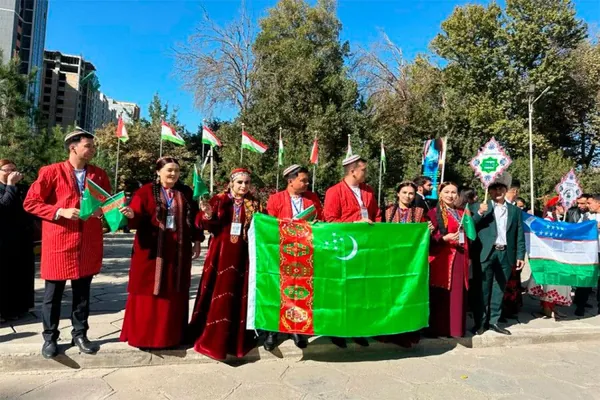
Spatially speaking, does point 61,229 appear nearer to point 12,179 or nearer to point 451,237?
point 12,179

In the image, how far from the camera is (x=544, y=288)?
5551 mm

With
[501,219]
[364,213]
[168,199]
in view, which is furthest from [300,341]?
[501,219]

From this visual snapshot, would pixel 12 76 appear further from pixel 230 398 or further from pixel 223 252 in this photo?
pixel 230 398

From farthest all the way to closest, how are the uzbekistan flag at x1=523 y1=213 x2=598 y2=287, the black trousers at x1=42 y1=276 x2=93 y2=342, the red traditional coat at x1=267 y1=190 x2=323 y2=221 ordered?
the uzbekistan flag at x1=523 y1=213 x2=598 y2=287
the red traditional coat at x1=267 y1=190 x2=323 y2=221
the black trousers at x1=42 y1=276 x2=93 y2=342

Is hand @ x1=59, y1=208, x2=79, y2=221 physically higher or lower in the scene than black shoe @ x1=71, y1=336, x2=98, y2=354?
higher

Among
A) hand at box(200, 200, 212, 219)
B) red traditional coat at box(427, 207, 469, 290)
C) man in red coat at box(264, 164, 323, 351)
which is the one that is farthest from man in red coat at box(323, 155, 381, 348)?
hand at box(200, 200, 212, 219)

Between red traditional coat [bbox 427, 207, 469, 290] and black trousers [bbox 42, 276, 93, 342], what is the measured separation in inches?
126

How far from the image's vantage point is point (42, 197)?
332 centimetres

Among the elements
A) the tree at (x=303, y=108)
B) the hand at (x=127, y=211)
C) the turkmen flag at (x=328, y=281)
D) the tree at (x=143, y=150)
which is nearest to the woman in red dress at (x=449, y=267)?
the turkmen flag at (x=328, y=281)

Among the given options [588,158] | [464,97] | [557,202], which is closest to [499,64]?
[464,97]

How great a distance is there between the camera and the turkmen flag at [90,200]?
317 cm

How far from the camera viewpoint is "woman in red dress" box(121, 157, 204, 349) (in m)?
3.49

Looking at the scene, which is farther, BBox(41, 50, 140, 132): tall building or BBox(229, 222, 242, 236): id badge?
BBox(41, 50, 140, 132): tall building

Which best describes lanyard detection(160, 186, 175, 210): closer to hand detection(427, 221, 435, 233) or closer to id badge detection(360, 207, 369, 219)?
id badge detection(360, 207, 369, 219)
